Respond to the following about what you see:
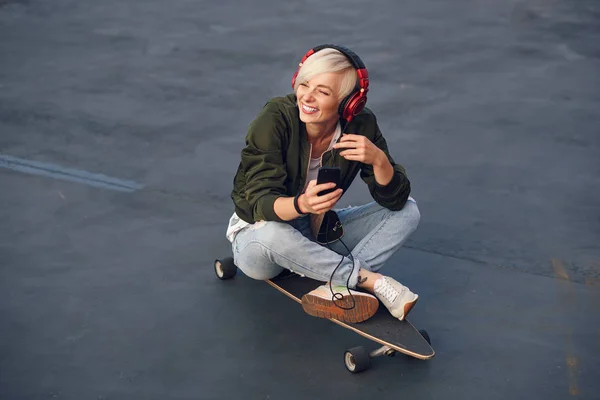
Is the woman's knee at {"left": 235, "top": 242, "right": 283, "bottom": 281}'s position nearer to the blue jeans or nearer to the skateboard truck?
the blue jeans

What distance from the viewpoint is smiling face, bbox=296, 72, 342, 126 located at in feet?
10.7

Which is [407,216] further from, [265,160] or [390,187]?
[265,160]

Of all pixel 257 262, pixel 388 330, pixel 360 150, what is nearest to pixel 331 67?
pixel 360 150

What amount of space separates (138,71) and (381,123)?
5.57ft

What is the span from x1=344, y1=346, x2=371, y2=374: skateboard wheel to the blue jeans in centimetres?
27

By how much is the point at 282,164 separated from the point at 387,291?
0.64 metres

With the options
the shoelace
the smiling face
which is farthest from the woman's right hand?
the shoelace

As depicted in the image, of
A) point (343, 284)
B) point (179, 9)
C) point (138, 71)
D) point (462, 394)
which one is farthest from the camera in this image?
point (179, 9)

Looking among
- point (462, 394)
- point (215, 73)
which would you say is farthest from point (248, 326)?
point (215, 73)

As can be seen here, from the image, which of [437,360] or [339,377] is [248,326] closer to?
[339,377]

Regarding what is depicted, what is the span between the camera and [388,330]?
130 inches

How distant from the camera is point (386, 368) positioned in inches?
129

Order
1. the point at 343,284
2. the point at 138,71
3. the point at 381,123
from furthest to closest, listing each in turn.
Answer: the point at 138,71 < the point at 381,123 < the point at 343,284

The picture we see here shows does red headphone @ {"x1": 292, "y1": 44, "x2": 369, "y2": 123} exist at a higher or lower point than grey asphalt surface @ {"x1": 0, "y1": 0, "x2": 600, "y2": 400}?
higher
